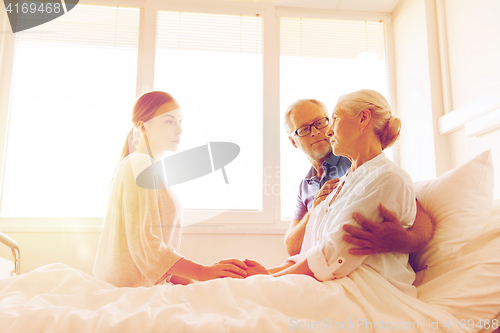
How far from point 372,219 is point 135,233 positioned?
84cm

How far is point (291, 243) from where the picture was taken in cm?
190

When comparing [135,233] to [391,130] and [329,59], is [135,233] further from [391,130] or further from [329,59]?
[329,59]

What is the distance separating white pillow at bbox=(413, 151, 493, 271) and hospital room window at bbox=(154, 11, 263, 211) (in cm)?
156

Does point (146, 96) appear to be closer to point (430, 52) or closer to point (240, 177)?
point (240, 177)

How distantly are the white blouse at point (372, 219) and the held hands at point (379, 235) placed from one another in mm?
21

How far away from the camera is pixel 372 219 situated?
1.10 m

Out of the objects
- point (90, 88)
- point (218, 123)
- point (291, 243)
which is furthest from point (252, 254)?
point (90, 88)

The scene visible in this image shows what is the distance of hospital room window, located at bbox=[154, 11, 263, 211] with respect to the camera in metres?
2.68

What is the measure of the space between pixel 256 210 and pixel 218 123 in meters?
0.77

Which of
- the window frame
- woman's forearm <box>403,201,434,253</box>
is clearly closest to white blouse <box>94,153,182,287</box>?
woman's forearm <box>403,201,434,253</box>

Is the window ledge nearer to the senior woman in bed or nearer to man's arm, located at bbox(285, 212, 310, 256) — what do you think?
man's arm, located at bbox(285, 212, 310, 256)

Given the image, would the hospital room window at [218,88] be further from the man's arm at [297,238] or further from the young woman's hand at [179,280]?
the young woman's hand at [179,280]

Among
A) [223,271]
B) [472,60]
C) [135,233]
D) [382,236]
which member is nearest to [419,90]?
[472,60]

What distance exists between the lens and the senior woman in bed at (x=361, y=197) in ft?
3.49
